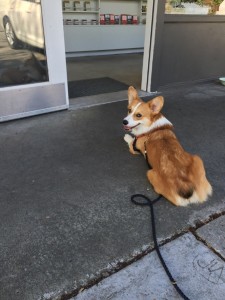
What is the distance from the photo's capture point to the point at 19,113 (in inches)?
143

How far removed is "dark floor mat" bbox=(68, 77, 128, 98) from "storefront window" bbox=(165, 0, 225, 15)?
1.62m

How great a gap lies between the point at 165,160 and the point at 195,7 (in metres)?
4.09

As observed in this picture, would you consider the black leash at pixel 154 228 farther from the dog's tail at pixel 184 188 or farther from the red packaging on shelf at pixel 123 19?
the red packaging on shelf at pixel 123 19

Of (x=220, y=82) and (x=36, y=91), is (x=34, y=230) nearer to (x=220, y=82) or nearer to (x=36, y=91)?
(x=36, y=91)

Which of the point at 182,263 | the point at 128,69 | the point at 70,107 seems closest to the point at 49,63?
the point at 70,107

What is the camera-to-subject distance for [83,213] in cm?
204

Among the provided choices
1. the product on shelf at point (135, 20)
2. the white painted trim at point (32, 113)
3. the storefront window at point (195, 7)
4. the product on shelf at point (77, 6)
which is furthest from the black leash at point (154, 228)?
the product on shelf at point (135, 20)

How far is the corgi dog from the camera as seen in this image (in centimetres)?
202

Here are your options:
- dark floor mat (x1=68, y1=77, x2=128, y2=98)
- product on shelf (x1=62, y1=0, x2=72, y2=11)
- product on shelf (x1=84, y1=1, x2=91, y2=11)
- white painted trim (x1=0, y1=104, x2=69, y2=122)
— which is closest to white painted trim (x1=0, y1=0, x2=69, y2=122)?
white painted trim (x1=0, y1=104, x2=69, y2=122)

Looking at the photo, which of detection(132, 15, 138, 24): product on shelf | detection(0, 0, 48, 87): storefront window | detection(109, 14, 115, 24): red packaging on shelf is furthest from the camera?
detection(132, 15, 138, 24): product on shelf

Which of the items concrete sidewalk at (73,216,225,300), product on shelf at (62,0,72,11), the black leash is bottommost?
concrete sidewalk at (73,216,225,300)

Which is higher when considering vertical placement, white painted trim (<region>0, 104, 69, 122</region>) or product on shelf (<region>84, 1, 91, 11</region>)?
product on shelf (<region>84, 1, 91, 11</region>)

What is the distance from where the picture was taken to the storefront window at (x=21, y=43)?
3219 millimetres

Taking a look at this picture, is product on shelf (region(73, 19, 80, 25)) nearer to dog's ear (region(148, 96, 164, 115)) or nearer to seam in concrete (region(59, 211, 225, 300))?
dog's ear (region(148, 96, 164, 115))
